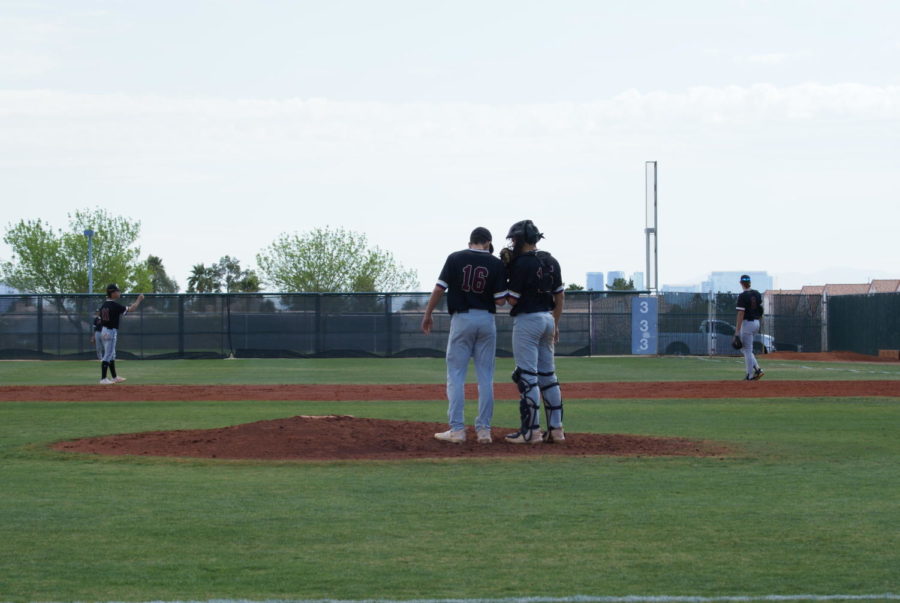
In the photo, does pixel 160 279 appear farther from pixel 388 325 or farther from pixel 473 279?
pixel 473 279

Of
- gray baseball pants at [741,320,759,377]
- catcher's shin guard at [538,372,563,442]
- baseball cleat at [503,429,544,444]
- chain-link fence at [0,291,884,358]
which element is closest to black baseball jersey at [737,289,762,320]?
gray baseball pants at [741,320,759,377]

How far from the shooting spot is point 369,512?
6.95m

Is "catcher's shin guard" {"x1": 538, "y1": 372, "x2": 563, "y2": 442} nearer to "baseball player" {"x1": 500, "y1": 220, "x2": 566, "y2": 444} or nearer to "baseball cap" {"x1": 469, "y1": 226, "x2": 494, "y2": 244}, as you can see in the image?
"baseball player" {"x1": 500, "y1": 220, "x2": 566, "y2": 444}

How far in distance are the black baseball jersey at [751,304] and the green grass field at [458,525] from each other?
9.83 meters

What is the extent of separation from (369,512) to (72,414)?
9.82 meters

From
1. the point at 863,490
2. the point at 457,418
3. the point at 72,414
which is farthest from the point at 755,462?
the point at 72,414

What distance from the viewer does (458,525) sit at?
6.48 meters

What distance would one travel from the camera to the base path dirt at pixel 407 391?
757 inches

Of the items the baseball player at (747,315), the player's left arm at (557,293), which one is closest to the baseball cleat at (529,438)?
the player's left arm at (557,293)

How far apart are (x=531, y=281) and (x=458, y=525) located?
173 inches

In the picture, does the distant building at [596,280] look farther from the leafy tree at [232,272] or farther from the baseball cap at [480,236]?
the baseball cap at [480,236]

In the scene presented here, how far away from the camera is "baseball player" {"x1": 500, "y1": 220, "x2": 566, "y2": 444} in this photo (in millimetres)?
10578

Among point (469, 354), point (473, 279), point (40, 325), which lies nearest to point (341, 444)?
point (469, 354)

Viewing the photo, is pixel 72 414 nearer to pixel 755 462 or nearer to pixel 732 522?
pixel 755 462
